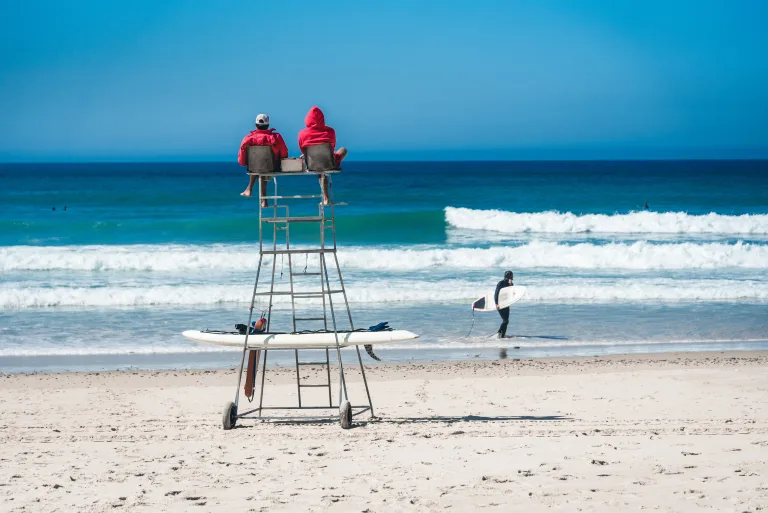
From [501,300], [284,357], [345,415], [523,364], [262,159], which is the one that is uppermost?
[262,159]

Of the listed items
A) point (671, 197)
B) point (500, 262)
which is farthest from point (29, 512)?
point (671, 197)

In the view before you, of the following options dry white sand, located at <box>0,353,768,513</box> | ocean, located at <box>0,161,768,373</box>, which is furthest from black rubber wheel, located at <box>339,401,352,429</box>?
ocean, located at <box>0,161,768,373</box>

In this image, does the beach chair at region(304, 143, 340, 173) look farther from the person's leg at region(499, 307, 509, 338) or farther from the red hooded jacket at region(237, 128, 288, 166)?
the person's leg at region(499, 307, 509, 338)

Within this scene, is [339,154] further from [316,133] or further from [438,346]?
[438,346]

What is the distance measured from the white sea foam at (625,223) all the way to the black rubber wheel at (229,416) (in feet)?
88.4

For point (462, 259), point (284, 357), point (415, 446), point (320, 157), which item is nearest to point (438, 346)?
point (284, 357)

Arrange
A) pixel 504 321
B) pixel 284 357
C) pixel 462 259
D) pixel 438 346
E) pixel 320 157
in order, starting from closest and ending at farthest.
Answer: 1. pixel 320 157
2. pixel 284 357
3. pixel 438 346
4. pixel 504 321
5. pixel 462 259

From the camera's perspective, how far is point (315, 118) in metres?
6.95

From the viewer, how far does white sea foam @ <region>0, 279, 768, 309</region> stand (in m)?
16.5

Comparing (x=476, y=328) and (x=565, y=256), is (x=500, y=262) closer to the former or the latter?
(x=565, y=256)

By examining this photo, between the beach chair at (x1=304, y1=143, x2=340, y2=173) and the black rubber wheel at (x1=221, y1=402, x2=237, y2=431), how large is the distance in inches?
86.4

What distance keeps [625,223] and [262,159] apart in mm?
28546

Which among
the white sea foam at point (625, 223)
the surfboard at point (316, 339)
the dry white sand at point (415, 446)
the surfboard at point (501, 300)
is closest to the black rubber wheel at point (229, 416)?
the dry white sand at point (415, 446)

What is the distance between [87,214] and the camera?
40406mm
